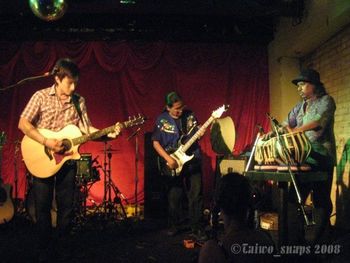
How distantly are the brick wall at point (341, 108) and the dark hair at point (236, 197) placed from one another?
4099mm

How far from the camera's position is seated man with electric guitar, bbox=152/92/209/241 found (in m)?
5.63

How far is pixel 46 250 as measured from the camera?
396 cm

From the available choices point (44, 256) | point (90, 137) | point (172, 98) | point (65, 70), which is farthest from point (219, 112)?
point (44, 256)

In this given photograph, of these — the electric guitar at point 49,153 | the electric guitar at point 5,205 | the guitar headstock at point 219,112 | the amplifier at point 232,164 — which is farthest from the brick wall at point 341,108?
the electric guitar at point 5,205

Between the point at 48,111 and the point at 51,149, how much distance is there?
43cm

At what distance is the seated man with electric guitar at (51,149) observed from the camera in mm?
3945

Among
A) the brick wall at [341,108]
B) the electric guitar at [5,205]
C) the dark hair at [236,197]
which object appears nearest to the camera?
the dark hair at [236,197]

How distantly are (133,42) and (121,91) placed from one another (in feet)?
3.54

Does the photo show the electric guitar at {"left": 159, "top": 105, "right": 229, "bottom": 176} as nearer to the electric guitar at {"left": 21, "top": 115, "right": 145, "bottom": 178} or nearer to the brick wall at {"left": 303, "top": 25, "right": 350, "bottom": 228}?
the electric guitar at {"left": 21, "top": 115, "right": 145, "bottom": 178}

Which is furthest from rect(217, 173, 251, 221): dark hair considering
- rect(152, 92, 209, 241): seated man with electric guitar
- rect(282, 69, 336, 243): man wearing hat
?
rect(152, 92, 209, 241): seated man with electric guitar

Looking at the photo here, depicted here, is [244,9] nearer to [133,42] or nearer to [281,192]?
[133,42]

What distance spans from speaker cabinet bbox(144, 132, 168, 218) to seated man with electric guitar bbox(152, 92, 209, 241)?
1141 mm

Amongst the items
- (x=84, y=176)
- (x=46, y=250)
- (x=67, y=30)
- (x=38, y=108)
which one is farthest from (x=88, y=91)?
(x=46, y=250)

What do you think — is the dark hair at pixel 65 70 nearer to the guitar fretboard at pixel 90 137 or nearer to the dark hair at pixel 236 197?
the guitar fretboard at pixel 90 137
